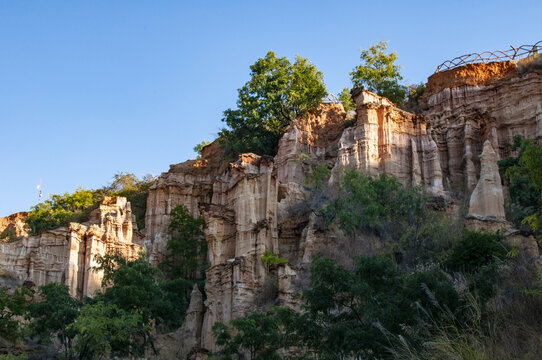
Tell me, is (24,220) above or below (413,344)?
above

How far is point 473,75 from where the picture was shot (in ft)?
134

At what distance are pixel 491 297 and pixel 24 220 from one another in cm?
3419

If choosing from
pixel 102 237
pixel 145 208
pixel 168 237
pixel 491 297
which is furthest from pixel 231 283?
pixel 145 208

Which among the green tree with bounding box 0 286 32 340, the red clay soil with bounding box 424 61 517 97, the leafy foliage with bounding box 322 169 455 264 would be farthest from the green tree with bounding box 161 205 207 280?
the red clay soil with bounding box 424 61 517 97

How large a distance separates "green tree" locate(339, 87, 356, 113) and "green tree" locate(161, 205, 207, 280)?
33.8 ft

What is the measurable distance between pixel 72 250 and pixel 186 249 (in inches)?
224

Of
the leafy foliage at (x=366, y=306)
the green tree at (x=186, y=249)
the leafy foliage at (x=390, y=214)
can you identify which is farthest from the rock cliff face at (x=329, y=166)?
the leafy foliage at (x=366, y=306)

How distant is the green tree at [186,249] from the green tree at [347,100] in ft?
33.8

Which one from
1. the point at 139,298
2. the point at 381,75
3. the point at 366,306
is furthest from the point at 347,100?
the point at 366,306

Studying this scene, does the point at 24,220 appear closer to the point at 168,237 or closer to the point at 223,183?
the point at 168,237

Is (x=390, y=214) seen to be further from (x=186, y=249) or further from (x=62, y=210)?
(x=62, y=210)

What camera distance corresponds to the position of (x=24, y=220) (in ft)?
149

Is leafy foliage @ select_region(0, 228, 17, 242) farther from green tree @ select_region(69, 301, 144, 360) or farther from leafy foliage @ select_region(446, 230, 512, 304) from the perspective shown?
leafy foliage @ select_region(446, 230, 512, 304)

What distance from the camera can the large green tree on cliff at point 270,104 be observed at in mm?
41969
